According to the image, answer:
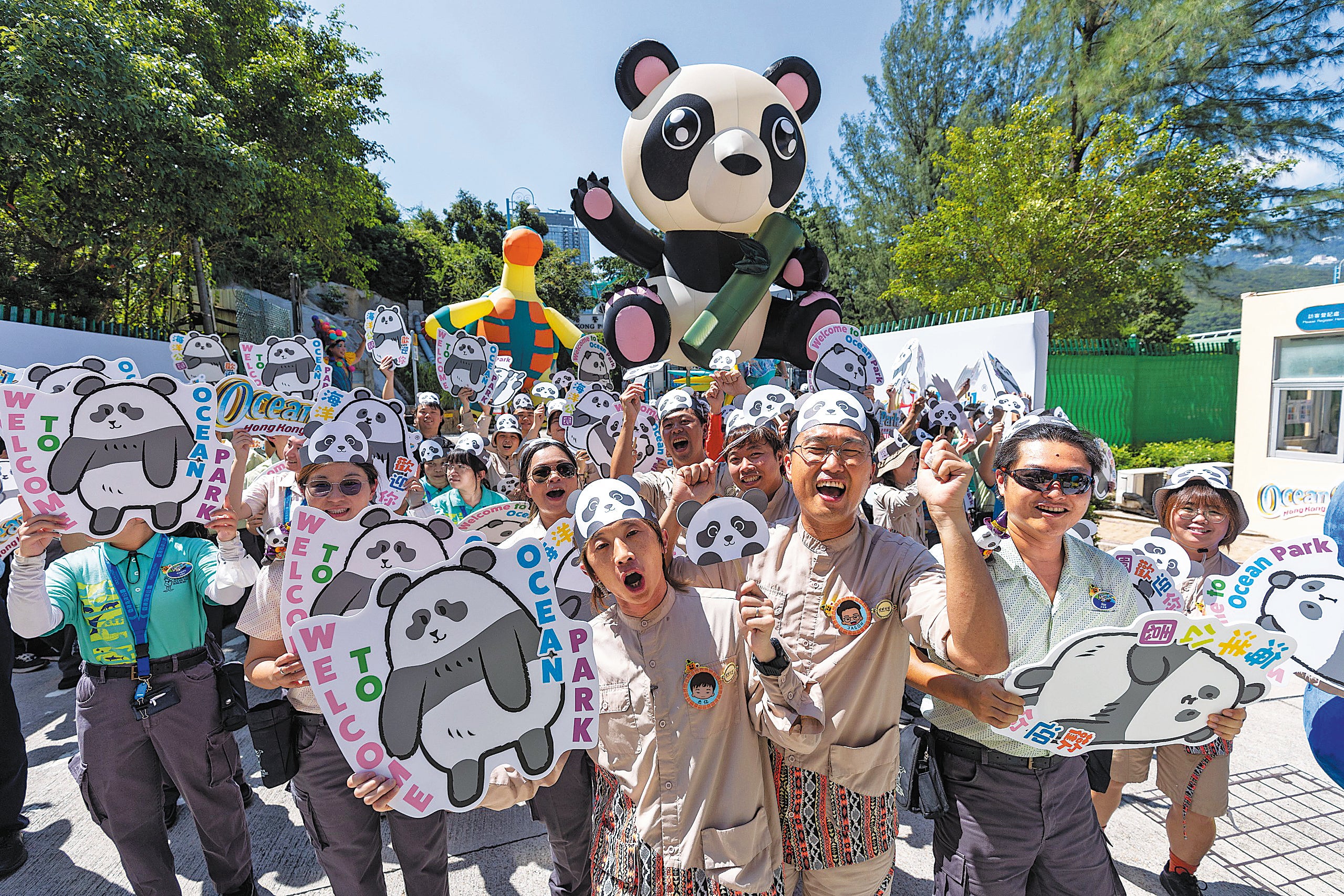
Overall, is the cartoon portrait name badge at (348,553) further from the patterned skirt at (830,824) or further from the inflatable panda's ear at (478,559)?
the patterned skirt at (830,824)

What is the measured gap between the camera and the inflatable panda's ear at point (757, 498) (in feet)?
9.67

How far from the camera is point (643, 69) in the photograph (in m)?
7.49

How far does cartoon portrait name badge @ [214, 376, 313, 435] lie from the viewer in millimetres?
3967

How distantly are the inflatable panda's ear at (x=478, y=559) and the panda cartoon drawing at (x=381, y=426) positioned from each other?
1335mm

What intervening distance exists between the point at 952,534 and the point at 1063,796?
0.94m

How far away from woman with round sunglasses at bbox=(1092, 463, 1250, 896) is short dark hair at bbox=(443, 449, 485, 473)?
3.45m

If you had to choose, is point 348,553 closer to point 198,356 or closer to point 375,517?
point 375,517

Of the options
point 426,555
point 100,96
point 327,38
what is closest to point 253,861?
point 426,555

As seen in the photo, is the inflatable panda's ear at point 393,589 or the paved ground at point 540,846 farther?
the paved ground at point 540,846

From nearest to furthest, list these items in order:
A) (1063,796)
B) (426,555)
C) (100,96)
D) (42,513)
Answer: (1063,796), (426,555), (42,513), (100,96)

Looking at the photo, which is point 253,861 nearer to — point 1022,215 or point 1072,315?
point 1022,215

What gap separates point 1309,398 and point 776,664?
33.9ft

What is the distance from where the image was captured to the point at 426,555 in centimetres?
203

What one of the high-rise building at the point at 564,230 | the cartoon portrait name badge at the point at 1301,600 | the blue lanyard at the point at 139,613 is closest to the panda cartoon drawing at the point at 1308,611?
the cartoon portrait name badge at the point at 1301,600
